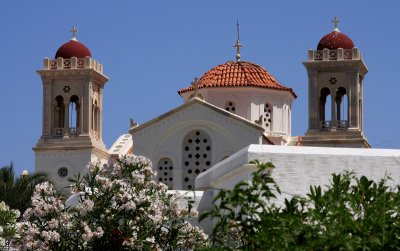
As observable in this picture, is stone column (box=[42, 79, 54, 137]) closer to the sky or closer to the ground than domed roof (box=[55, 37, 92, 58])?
closer to the ground

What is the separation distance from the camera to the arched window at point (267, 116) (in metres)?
61.4

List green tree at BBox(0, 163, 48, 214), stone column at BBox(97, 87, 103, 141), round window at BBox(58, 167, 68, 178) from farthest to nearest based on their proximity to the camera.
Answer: stone column at BBox(97, 87, 103, 141), round window at BBox(58, 167, 68, 178), green tree at BBox(0, 163, 48, 214)

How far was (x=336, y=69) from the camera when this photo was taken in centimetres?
5991

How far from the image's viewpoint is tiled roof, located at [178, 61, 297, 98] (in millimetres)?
60594

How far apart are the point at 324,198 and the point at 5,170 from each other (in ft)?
97.5

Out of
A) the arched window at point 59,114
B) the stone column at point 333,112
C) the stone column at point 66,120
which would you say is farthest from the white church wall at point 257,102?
the arched window at point 59,114

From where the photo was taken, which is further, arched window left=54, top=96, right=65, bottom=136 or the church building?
arched window left=54, top=96, right=65, bottom=136

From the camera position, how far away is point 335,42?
60.3 metres

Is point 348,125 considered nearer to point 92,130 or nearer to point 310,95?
point 310,95

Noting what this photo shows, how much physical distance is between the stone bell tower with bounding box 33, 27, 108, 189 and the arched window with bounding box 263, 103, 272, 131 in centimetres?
727

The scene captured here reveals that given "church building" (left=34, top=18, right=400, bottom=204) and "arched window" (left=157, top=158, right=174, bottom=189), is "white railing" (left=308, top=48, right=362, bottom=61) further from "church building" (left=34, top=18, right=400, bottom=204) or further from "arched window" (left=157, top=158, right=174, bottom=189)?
"arched window" (left=157, top=158, right=174, bottom=189)

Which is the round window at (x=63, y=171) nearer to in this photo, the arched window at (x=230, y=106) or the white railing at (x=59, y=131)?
the white railing at (x=59, y=131)

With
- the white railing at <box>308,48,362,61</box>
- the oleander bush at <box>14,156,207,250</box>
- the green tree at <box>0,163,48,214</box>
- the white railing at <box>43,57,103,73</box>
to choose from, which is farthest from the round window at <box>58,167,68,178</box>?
the oleander bush at <box>14,156,207,250</box>

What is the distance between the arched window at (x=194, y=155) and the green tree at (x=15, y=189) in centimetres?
1169
